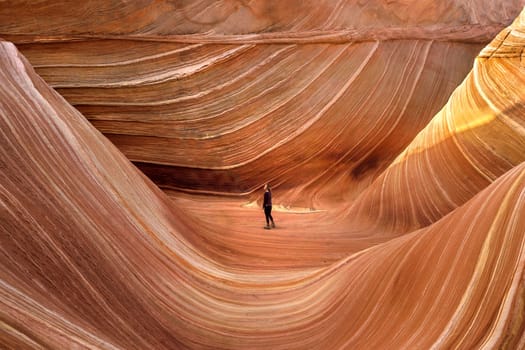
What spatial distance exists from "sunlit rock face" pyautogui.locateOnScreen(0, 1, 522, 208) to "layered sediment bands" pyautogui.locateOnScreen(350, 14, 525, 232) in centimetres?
170

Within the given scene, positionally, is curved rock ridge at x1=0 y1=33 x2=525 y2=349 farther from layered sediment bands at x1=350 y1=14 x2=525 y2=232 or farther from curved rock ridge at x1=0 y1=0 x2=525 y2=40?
curved rock ridge at x1=0 y1=0 x2=525 y2=40

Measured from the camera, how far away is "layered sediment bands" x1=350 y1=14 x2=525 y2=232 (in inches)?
177

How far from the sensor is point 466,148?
4.78 metres

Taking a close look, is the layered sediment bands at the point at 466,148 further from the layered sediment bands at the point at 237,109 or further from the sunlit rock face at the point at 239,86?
the layered sediment bands at the point at 237,109

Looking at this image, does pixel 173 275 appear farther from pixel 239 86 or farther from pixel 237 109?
pixel 239 86

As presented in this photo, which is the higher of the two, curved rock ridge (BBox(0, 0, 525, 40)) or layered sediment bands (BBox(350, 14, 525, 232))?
curved rock ridge (BBox(0, 0, 525, 40))

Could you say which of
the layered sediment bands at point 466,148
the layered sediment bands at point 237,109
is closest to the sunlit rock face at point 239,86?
the layered sediment bands at point 237,109

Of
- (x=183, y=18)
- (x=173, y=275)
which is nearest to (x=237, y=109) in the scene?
(x=183, y=18)

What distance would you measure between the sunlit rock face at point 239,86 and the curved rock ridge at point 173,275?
3433 mm

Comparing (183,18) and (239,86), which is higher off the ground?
(183,18)

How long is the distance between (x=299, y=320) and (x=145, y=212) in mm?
1113

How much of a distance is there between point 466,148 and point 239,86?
3.34m

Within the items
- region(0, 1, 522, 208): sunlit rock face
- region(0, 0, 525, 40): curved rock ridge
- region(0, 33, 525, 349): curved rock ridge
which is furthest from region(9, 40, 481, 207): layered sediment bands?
region(0, 33, 525, 349): curved rock ridge

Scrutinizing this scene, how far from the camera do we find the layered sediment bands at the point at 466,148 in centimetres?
450
